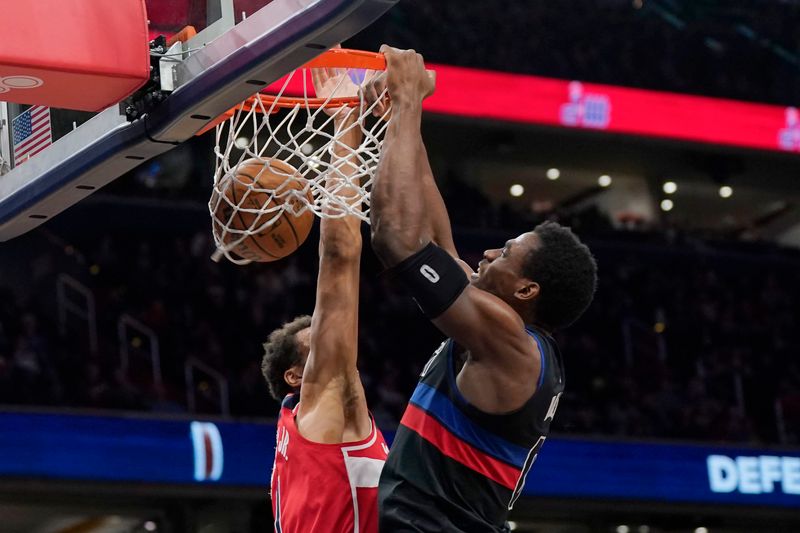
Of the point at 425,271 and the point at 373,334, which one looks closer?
the point at 425,271

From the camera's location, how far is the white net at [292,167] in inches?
137

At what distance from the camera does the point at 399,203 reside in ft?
9.30

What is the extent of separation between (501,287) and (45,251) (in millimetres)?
9156

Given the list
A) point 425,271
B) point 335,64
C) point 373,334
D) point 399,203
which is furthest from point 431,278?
point 373,334

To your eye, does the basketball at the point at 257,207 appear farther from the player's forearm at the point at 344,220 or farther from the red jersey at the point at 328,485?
the red jersey at the point at 328,485

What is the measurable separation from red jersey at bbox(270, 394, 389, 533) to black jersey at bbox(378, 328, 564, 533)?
387mm

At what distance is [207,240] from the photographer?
11672 mm

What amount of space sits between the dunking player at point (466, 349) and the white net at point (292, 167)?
1.54ft

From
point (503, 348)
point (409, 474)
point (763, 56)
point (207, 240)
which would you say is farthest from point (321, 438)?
point (763, 56)

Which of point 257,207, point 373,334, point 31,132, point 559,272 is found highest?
point 31,132

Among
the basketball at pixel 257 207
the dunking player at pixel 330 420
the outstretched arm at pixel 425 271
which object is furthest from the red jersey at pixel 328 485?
the outstretched arm at pixel 425 271

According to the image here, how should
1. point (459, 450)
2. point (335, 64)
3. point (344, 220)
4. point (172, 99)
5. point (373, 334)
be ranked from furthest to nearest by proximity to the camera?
1. point (373, 334)
2. point (344, 220)
3. point (335, 64)
4. point (172, 99)
5. point (459, 450)

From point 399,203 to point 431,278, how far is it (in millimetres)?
185

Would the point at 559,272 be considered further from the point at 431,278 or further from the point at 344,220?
the point at 344,220
